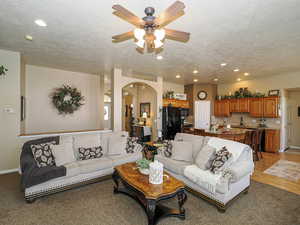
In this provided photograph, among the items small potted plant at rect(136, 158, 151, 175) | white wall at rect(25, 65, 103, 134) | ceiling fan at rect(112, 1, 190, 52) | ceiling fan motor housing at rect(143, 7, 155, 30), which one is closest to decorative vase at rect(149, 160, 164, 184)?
small potted plant at rect(136, 158, 151, 175)

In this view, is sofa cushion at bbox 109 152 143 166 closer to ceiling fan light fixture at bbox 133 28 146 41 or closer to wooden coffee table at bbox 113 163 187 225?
wooden coffee table at bbox 113 163 187 225

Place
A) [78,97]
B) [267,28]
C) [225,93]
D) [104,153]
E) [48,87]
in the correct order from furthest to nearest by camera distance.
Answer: [225,93], [78,97], [48,87], [104,153], [267,28]

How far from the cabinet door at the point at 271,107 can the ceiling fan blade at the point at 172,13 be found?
5969 millimetres

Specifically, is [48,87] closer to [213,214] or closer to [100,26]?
→ [100,26]

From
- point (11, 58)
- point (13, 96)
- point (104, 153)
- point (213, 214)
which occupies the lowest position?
point (213, 214)

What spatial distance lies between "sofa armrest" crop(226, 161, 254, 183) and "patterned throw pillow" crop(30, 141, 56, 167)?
3.15m

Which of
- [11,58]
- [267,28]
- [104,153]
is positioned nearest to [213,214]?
[104,153]

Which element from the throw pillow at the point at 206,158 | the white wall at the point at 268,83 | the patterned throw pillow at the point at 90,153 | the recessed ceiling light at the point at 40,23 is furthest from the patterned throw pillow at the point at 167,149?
the white wall at the point at 268,83

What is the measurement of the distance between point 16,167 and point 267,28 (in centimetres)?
624

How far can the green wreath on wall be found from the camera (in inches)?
201

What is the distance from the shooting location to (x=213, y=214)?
7.32 ft

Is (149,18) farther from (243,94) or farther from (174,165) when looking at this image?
(243,94)

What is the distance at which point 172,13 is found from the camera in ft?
5.48

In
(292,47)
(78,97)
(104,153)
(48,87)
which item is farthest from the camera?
(78,97)
